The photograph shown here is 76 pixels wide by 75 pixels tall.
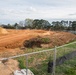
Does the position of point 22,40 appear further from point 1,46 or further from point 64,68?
point 64,68

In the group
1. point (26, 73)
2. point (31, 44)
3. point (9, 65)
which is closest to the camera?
point (26, 73)

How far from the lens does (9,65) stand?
39.0ft

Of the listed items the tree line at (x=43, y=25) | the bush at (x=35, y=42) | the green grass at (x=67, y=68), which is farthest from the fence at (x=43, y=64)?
the tree line at (x=43, y=25)

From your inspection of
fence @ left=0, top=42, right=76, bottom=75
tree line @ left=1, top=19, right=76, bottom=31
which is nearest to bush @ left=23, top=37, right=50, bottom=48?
fence @ left=0, top=42, right=76, bottom=75

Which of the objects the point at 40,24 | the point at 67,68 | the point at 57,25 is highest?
the point at 40,24

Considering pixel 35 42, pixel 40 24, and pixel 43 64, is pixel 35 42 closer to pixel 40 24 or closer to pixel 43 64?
pixel 43 64

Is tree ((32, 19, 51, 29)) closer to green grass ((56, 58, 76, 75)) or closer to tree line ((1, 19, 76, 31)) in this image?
tree line ((1, 19, 76, 31))

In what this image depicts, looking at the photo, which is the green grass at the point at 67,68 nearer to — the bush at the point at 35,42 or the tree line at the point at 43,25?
the bush at the point at 35,42

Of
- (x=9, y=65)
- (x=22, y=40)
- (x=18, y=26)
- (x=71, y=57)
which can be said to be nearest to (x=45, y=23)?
(x=18, y=26)

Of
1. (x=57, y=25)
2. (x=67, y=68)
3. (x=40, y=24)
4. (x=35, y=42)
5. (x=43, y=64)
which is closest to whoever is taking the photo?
(x=43, y=64)

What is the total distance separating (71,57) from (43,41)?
23.3 feet

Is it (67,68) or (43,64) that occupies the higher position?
(43,64)

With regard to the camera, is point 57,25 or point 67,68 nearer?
point 67,68

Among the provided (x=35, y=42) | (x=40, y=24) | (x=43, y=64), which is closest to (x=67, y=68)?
(x=43, y=64)
